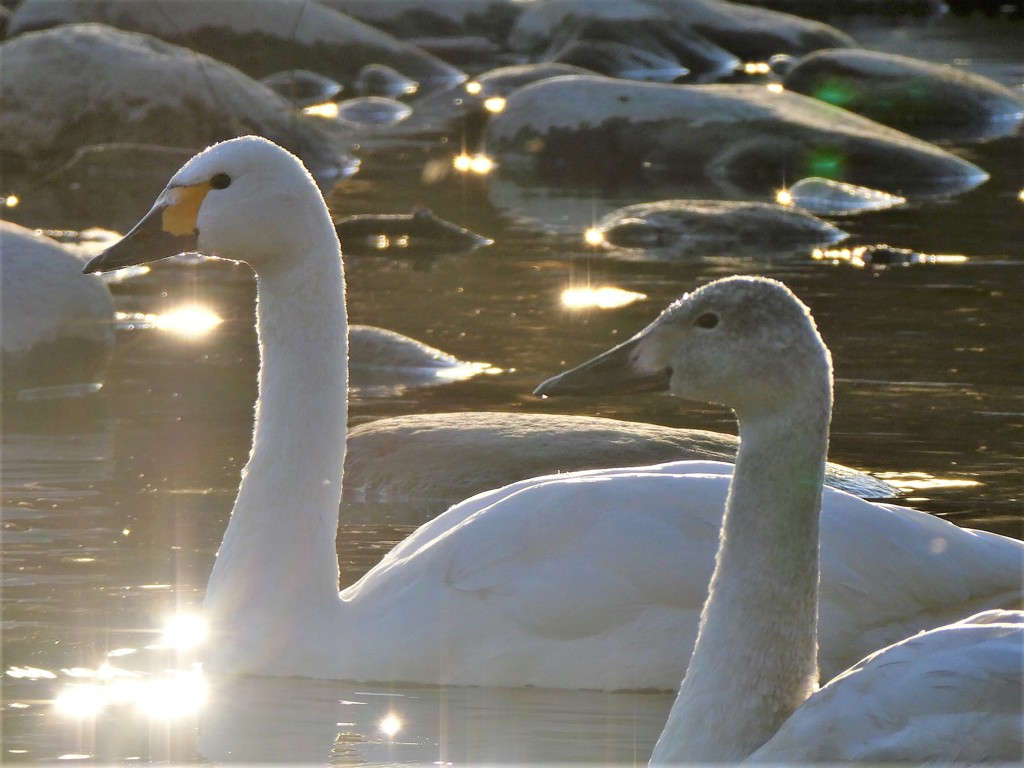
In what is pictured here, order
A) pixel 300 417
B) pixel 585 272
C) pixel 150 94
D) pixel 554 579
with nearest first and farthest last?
pixel 554 579 < pixel 300 417 < pixel 585 272 < pixel 150 94

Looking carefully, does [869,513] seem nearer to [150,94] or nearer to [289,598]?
[289,598]

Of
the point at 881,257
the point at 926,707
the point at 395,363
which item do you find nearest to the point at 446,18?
the point at 881,257

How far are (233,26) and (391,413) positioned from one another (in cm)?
1917

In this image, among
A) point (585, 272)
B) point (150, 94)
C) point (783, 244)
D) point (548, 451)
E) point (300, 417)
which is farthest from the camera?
point (150, 94)

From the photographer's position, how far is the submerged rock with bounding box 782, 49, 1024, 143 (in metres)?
23.9

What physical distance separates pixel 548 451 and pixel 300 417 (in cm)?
220

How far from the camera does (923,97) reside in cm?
2430

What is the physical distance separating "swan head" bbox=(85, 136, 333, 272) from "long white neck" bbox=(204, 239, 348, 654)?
7cm

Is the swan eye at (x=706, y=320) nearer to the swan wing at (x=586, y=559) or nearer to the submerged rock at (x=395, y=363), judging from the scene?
the swan wing at (x=586, y=559)

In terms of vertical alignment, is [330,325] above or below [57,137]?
below

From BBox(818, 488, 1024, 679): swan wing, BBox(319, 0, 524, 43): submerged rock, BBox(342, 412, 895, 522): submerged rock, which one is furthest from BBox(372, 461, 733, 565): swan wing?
BBox(319, 0, 524, 43): submerged rock

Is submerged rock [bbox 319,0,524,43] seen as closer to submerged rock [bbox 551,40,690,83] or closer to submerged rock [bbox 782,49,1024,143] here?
submerged rock [bbox 551,40,690,83]

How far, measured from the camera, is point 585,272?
44.4 feet

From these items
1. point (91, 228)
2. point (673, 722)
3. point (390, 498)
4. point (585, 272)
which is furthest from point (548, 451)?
point (91, 228)
